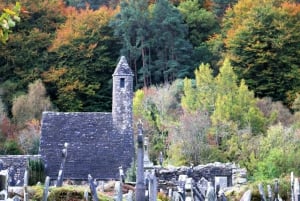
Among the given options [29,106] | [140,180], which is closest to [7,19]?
[140,180]

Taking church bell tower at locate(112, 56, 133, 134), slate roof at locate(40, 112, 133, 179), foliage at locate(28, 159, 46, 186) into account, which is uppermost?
church bell tower at locate(112, 56, 133, 134)

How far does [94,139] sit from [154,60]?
19.2 m

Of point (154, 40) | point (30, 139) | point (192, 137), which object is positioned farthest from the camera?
point (154, 40)

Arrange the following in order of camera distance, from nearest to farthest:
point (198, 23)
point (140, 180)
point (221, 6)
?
1. point (140, 180)
2. point (198, 23)
3. point (221, 6)

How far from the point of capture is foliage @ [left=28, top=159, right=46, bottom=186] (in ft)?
98.9

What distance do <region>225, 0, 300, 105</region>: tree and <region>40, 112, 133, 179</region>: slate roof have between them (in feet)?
50.7

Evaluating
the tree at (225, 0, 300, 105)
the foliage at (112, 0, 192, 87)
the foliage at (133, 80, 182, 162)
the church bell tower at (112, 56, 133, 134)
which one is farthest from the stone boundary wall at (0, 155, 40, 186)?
the foliage at (112, 0, 192, 87)

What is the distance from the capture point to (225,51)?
170 ft

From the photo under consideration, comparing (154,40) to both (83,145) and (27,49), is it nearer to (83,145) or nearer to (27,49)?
(27,49)

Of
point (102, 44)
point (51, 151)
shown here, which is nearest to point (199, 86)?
point (51, 151)

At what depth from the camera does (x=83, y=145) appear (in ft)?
112

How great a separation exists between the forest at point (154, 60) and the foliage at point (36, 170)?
7846mm

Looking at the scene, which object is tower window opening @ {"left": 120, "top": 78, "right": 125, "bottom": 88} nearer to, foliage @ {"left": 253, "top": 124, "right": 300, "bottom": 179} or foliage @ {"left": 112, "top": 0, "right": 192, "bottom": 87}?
foliage @ {"left": 253, "top": 124, "right": 300, "bottom": 179}

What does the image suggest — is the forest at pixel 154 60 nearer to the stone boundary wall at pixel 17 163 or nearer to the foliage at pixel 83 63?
the foliage at pixel 83 63
